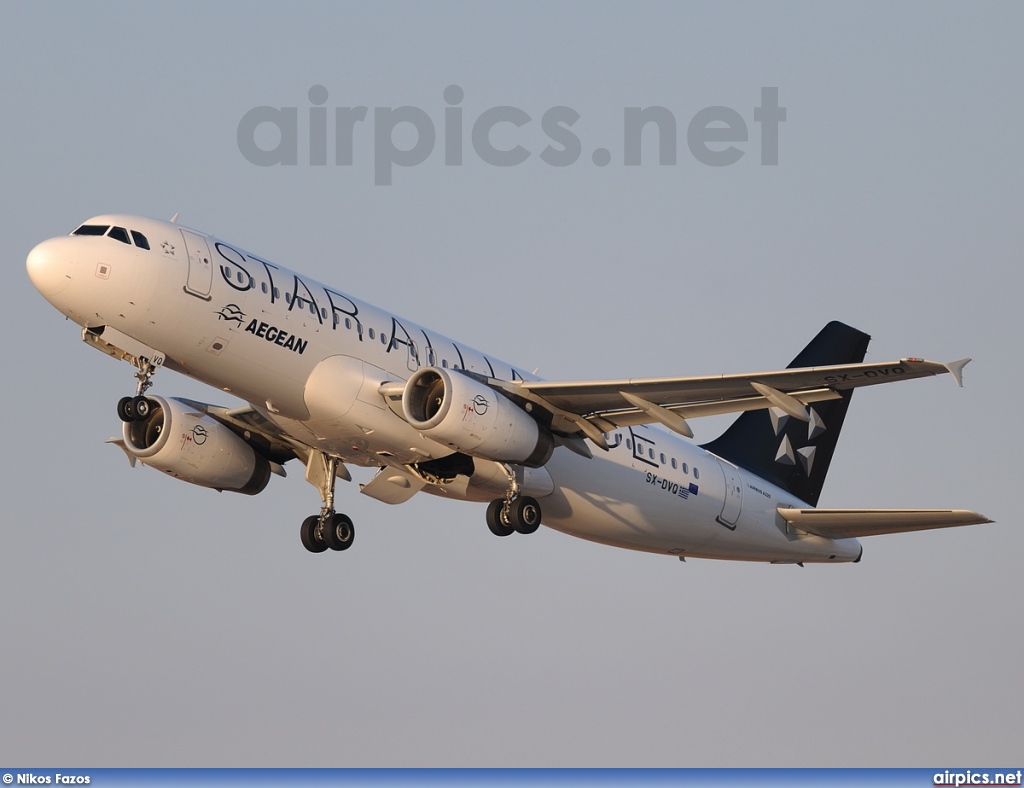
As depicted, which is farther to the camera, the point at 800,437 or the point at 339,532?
the point at 800,437

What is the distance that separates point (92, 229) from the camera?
3119cm

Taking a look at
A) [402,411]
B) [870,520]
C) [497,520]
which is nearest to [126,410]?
[402,411]

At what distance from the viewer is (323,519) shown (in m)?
38.0

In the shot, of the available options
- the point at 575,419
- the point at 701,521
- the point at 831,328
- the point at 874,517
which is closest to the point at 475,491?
the point at 575,419

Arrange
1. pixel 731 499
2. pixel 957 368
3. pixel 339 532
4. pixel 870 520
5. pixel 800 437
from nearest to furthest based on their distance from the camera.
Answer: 1. pixel 957 368
2. pixel 339 532
3. pixel 870 520
4. pixel 731 499
5. pixel 800 437

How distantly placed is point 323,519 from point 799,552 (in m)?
14.0

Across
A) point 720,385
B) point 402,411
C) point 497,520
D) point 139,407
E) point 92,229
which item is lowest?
point 497,520

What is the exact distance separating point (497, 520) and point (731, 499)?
871cm

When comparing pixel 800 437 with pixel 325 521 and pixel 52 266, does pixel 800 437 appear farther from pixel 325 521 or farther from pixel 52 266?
pixel 52 266

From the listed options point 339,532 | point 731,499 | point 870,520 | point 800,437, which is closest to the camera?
point 339,532

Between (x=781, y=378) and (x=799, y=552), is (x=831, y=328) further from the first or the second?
(x=781, y=378)

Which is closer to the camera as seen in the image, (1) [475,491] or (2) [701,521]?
(1) [475,491]

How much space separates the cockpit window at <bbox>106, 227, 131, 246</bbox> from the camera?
3086cm

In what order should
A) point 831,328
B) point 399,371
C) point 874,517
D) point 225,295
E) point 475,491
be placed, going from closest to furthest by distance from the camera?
point 225,295 → point 399,371 → point 475,491 → point 874,517 → point 831,328
